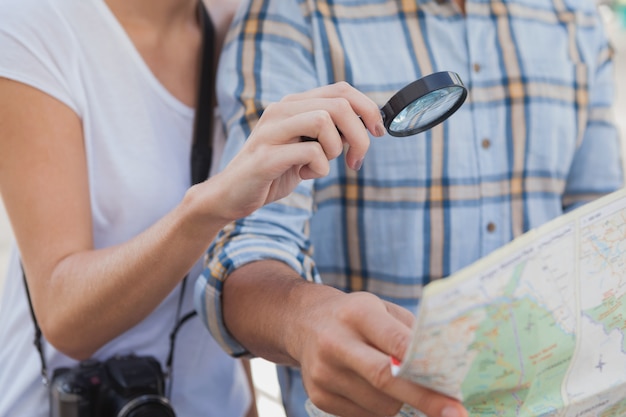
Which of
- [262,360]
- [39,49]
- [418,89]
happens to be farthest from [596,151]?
[262,360]

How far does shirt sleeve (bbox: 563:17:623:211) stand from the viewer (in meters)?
1.81

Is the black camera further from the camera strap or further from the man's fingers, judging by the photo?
the man's fingers

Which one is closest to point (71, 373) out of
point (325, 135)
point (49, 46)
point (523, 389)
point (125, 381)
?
point (125, 381)

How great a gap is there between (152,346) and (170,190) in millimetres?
296

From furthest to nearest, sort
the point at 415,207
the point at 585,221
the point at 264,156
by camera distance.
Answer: the point at 415,207
the point at 264,156
the point at 585,221

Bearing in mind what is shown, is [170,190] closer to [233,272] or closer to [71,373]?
[233,272]

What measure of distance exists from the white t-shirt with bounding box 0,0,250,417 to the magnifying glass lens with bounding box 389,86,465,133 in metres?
0.55

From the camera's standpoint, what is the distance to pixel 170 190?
1449 millimetres

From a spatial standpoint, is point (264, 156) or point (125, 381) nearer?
point (264, 156)

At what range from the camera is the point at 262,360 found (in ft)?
10.5

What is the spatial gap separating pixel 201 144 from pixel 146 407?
49cm

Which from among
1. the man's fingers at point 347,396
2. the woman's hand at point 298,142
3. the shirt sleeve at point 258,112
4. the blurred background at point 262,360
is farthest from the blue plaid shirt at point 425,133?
the blurred background at point 262,360

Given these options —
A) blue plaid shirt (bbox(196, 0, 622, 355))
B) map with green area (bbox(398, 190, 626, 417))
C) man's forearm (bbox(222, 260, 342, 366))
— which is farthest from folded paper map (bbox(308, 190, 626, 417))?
blue plaid shirt (bbox(196, 0, 622, 355))

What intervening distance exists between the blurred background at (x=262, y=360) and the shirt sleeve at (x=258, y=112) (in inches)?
34.5
